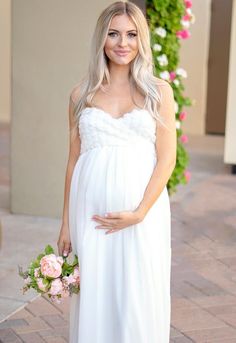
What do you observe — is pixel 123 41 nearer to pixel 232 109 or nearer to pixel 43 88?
pixel 43 88

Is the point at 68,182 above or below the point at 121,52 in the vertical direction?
below

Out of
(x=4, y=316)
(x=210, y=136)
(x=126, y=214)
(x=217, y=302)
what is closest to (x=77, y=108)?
(x=126, y=214)

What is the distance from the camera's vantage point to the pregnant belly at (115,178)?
2.82 m

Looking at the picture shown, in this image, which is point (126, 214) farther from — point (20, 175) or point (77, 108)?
point (20, 175)

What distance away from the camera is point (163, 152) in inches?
113

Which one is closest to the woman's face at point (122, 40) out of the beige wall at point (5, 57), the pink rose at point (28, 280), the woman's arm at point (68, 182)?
the woman's arm at point (68, 182)

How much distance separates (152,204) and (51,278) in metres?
0.49

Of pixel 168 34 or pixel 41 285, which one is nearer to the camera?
pixel 41 285

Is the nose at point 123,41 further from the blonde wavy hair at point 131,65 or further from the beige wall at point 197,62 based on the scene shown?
the beige wall at point 197,62

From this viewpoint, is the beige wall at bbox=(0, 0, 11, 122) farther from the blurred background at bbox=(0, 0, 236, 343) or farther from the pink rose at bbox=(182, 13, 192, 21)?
the pink rose at bbox=(182, 13, 192, 21)

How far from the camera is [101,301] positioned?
9.48 feet

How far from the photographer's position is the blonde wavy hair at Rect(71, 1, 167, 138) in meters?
2.83

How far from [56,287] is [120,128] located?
664 millimetres

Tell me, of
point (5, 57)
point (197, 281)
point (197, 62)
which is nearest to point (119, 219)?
point (197, 281)
